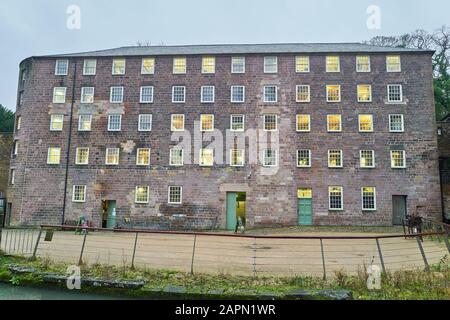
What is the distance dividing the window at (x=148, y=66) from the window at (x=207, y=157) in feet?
27.7

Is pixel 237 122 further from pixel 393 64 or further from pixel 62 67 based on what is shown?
pixel 62 67

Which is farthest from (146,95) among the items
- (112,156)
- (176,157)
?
(176,157)

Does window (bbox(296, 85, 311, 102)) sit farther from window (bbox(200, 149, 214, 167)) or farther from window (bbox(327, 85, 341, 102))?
window (bbox(200, 149, 214, 167))

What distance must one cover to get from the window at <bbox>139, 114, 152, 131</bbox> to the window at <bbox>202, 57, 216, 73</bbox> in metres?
6.12

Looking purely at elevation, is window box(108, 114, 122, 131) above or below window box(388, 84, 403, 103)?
below

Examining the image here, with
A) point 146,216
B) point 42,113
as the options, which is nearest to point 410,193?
point 146,216

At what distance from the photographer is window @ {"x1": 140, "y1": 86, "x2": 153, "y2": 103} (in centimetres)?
2812

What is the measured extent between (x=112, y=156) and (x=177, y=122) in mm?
6069

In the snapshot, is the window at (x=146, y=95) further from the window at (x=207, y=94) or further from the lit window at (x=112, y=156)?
the lit window at (x=112, y=156)

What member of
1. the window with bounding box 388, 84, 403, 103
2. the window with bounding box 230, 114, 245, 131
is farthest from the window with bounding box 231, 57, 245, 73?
the window with bounding box 388, 84, 403, 103

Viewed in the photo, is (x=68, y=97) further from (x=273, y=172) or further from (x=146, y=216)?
(x=273, y=172)

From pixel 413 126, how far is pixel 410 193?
17.2 feet

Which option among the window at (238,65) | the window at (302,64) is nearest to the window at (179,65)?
the window at (238,65)

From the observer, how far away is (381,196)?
82.5 feet
